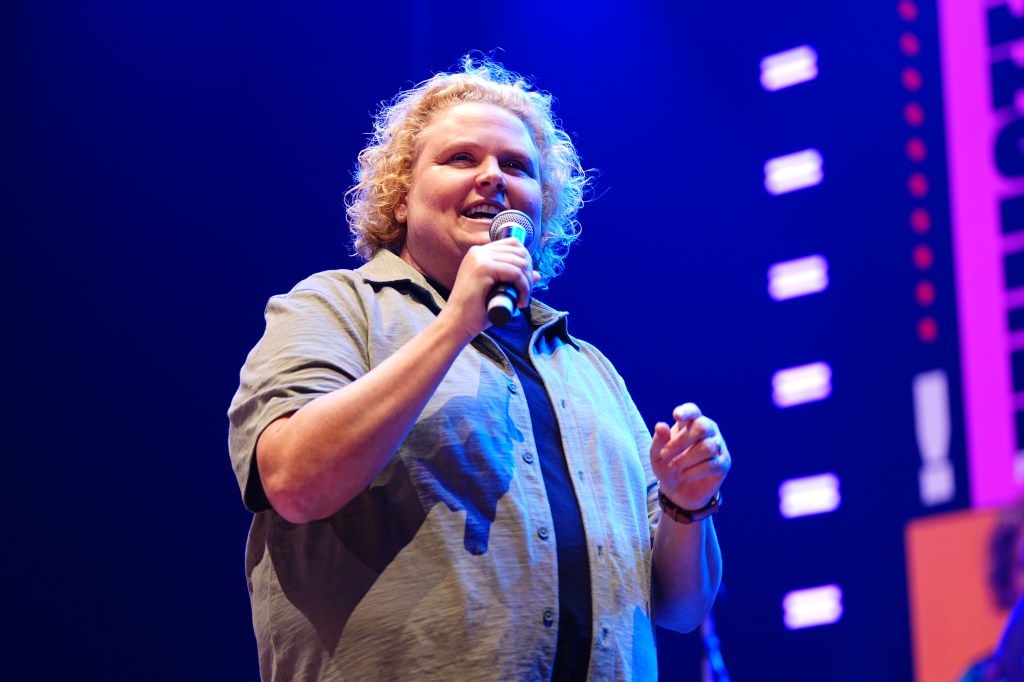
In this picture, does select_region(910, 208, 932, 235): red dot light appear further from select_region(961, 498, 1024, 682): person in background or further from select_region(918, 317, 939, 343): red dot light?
select_region(961, 498, 1024, 682): person in background

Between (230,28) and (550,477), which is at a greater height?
(230,28)

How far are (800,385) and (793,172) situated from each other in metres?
0.68

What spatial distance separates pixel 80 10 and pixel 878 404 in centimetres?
270

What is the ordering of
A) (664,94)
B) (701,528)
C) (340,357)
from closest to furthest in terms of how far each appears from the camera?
(340,357) → (701,528) → (664,94)

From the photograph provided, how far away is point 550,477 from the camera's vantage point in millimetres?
1613

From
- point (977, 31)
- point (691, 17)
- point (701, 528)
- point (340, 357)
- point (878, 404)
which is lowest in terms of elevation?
point (701, 528)

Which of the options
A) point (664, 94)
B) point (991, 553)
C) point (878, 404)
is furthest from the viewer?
point (664, 94)

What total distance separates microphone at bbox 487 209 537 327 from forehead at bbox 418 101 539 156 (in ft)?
0.57

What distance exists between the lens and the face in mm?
1852

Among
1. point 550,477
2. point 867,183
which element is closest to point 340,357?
point 550,477

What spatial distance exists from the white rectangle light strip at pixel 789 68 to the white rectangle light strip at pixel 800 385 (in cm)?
94

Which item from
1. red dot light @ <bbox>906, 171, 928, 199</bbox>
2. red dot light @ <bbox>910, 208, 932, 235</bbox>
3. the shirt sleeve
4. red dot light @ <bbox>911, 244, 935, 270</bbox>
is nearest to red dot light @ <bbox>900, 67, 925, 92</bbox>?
red dot light @ <bbox>906, 171, 928, 199</bbox>

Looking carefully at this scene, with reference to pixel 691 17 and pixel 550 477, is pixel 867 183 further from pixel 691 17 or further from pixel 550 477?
pixel 550 477

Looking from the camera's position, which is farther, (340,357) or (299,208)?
(299,208)
